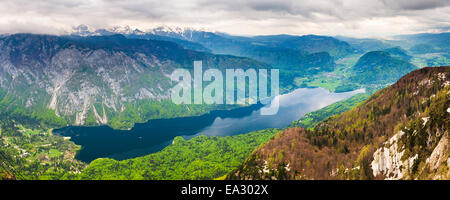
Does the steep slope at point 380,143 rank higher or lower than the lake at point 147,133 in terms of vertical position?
higher

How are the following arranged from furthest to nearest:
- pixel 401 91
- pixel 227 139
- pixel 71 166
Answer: pixel 227 139 < pixel 71 166 < pixel 401 91

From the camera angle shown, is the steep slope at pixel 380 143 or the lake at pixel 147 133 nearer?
the steep slope at pixel 380 143

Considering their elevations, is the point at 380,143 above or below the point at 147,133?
above

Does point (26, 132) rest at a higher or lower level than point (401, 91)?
lower

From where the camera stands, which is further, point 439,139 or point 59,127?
point 59,127

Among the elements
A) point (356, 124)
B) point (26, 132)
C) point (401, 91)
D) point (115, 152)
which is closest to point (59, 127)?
point (26, 132)

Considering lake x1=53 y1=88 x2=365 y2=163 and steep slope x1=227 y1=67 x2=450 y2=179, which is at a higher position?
steep slope x1=227 y1=67 x2=450 y2=179
